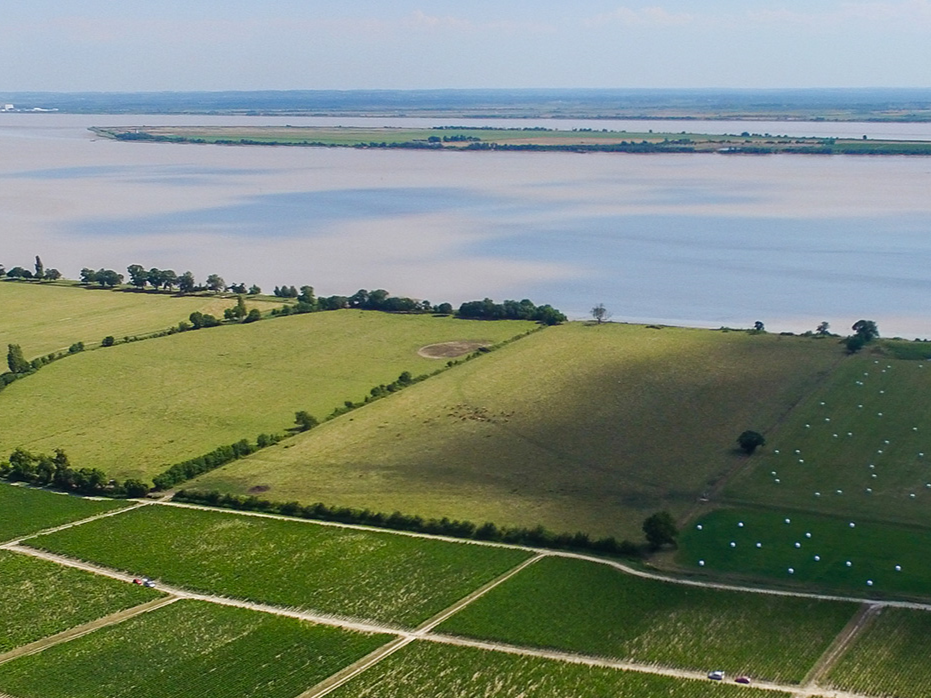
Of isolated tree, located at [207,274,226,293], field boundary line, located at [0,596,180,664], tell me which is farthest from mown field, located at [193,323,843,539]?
isolated tree, located at [207,274,226,293]

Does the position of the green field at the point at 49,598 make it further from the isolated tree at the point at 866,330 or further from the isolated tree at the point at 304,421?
the isolated tree at the point at 866,330

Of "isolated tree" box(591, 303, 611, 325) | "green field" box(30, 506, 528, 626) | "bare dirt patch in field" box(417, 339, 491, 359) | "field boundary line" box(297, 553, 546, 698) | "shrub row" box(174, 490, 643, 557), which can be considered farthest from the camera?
"isolated tree" box(591, 303, 611, 325)

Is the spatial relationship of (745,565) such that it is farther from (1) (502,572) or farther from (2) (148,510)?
(2) (148,510)

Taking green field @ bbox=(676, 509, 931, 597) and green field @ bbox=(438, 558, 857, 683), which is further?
green field @ bbox=(676, 509, 931, 597)

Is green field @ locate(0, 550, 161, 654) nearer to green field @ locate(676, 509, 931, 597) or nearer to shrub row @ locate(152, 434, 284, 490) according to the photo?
shrub row @ locate(152, 434, 284, 490)

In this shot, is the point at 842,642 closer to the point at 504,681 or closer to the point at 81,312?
the point at 504,681

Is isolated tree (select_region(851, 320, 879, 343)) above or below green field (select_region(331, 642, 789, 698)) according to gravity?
above
